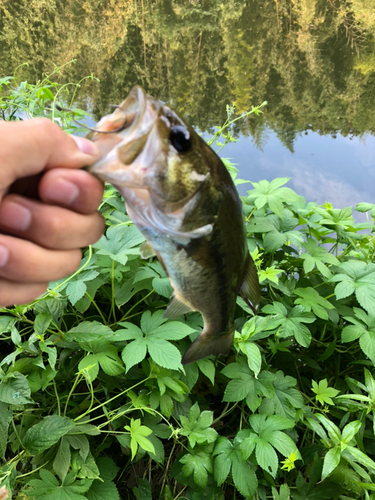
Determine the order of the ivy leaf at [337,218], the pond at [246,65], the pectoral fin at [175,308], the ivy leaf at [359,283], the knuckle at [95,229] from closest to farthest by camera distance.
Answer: the knuckle at [95,229]
the pectoral fin at [175,308]
the ivy leaf at [359,283]
the ivy leaf at [337,218]
the pond at [246,65]

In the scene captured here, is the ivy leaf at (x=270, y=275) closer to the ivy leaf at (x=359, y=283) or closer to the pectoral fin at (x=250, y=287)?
the ivy leaf at (x=359, y=283)

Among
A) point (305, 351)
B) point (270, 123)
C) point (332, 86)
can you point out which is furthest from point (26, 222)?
point (332, 86)

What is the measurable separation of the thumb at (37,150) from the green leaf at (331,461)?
149 centimetres

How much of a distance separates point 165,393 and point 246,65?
32.7 ft

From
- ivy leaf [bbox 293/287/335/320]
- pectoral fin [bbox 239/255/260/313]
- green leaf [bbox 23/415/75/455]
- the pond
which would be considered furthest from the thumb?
the pond

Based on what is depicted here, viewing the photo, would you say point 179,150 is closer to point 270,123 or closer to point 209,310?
point 209,310

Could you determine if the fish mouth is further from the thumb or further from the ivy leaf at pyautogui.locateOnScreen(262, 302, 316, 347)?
the ivy leaf at pyautogui.locateOnScreen(262, 302, 316, 347)

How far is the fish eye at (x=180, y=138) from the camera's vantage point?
29.6 inches

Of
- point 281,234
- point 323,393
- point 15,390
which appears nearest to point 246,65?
point 281,234

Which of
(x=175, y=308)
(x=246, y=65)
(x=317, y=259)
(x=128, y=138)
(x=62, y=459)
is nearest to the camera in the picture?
(x=128, y=138)

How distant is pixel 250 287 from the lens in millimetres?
1162

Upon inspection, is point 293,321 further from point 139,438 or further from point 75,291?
point 75,291

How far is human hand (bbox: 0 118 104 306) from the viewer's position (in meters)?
0.71

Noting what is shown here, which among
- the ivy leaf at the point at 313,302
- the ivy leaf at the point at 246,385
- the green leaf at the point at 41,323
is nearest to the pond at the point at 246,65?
the ivy leaf at the point at 313,302
